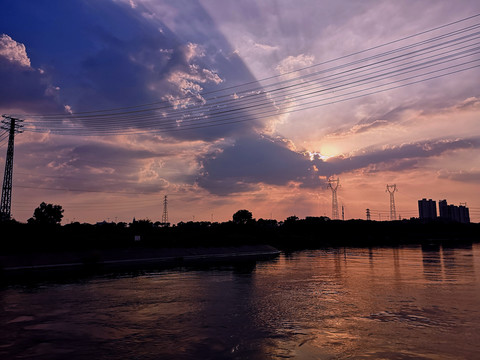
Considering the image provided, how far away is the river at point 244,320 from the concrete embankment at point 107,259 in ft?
82.6

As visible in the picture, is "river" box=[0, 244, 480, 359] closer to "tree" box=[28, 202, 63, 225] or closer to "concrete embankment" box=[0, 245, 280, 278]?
"concrete embankment" box=[0, 245, 280, 278]

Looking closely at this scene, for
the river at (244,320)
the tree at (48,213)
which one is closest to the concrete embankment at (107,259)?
the river at (244,320)

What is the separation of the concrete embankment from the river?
2516cm

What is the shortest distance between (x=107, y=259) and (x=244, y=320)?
61.0m

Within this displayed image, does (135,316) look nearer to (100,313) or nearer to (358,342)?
(100,313)

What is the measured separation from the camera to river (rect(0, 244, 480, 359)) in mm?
18453

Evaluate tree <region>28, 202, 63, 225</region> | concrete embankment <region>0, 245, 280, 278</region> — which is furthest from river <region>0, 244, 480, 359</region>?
tree <region>28, 202, 63, 225</region>

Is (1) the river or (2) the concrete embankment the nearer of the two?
(1) the river

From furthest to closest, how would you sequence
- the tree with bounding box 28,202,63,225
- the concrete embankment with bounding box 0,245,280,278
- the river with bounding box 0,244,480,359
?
1. the tree with bounding box 28,202,63,225
2. the concrete embankment with bounding box 0,245,280,278
3. the river with bounding box 0,244,480,359

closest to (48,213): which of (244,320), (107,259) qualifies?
(107,259)

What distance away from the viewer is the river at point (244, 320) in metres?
18.5

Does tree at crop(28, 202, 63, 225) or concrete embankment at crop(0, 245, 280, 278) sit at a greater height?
tree at crop(28, 202, 63, 225)

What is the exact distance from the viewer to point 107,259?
3076 inches

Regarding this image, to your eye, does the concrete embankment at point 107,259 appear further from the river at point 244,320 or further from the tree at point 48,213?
the tree at point 48,213
